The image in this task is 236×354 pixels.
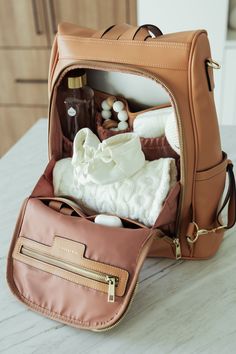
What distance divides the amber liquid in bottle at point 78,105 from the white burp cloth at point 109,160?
9 cm

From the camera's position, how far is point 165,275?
57 centimetres

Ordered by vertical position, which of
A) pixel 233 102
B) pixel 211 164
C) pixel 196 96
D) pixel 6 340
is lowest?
pixel 233 102

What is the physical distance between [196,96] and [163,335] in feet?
A: 1.04

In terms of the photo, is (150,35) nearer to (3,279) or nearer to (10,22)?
(3,279)

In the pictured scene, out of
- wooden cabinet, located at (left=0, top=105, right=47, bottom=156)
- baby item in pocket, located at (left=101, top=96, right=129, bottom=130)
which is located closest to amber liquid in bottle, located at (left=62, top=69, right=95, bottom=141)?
baby item in pocket, located at (left=101, top=96, right=129, bottom=130)

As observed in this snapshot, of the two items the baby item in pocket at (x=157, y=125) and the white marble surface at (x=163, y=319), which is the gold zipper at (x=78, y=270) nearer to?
the white marble surface at (x=163, y=319)

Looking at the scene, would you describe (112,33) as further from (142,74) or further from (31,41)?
(31,41)

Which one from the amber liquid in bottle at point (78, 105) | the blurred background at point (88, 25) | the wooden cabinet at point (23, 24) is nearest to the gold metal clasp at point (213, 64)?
the amber liquid in bottle at point (78, 105)

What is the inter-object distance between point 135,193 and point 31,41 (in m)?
1.25

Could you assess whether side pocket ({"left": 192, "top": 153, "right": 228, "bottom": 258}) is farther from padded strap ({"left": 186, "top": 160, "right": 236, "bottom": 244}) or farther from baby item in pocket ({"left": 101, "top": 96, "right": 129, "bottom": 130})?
baby item in pocket ({"left": 101, "top": 96, "right": 129, "bottom": 130})

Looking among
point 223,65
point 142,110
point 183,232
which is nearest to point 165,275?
point 183,232

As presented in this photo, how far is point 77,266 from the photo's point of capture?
20.5 inches

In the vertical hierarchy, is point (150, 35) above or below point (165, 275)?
above

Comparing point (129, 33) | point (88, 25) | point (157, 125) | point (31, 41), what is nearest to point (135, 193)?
point (157, 125)
